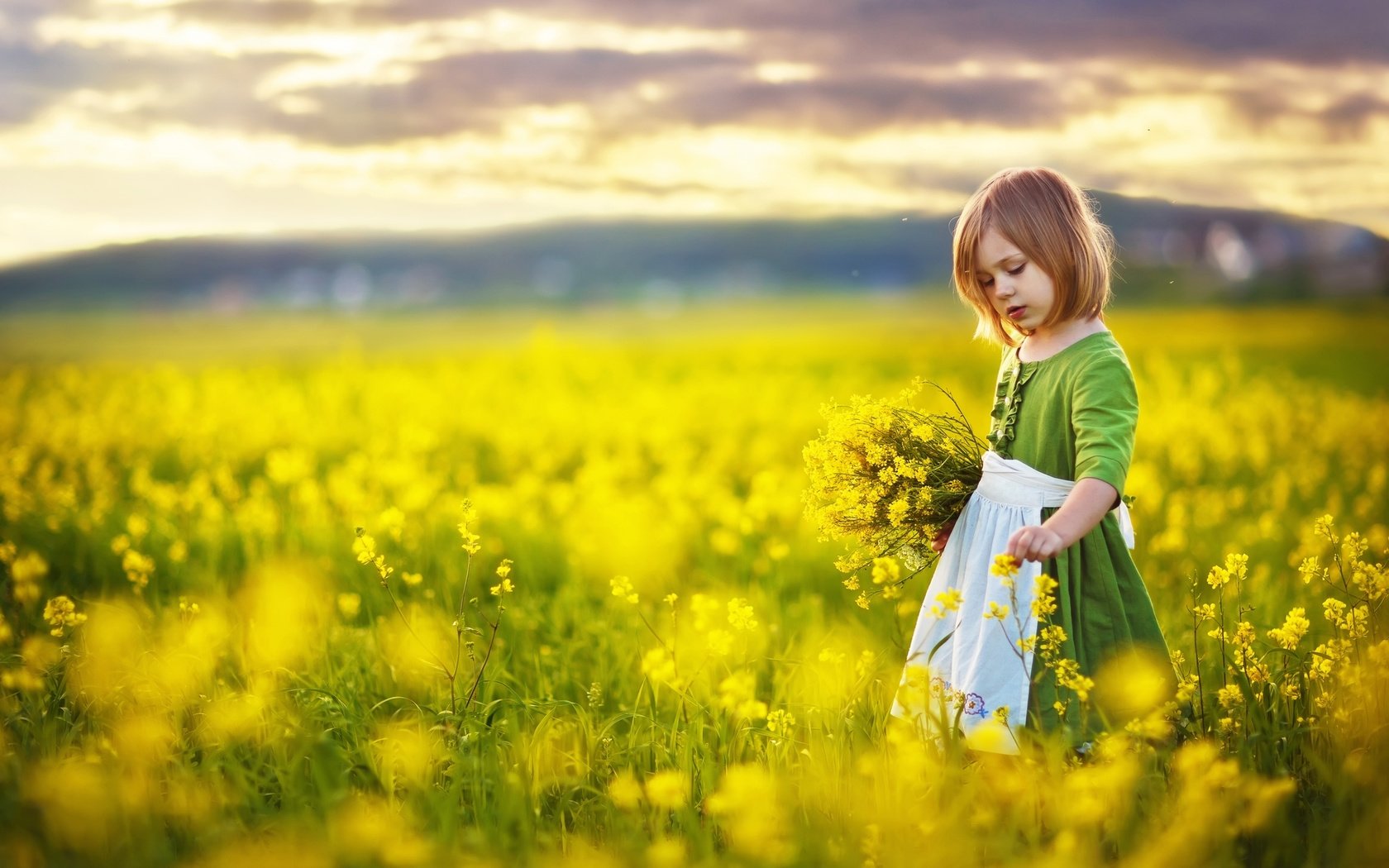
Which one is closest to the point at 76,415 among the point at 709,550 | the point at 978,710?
the point at 709,550

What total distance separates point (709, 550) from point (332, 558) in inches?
68.0

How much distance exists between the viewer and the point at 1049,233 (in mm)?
2725

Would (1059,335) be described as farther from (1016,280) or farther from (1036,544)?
(1036,544)

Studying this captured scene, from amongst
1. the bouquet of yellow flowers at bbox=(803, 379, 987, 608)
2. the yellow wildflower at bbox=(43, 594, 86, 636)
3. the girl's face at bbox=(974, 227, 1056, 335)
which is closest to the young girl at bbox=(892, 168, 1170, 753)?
the girl's face at bbox=(974, 227, 1056, 335)

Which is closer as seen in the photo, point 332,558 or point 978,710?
point 978,710

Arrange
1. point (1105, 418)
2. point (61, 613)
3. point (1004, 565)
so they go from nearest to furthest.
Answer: point (1004, 565), point (1105, 418), point (61, 613)

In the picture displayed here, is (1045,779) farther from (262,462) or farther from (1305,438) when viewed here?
(1305,438)

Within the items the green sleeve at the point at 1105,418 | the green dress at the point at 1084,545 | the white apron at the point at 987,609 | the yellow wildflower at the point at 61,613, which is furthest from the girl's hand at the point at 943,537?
the yellow wildflower at the point at 61,613

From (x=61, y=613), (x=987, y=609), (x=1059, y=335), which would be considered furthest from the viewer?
(x=61, y=613)

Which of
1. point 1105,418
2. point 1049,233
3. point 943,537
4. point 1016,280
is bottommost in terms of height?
point 943,537

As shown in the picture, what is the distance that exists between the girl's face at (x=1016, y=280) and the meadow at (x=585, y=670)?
2.73 ft

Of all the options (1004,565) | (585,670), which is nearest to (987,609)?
(1004,565)

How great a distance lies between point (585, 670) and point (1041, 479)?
1.69 meters

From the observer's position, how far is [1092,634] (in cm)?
276
